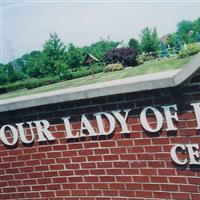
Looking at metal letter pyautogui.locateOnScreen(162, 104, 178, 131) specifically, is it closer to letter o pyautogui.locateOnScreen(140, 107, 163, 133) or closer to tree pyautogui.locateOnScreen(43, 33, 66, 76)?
letter o pyautogui.locateOnScreen(140, 107, 163, 133)

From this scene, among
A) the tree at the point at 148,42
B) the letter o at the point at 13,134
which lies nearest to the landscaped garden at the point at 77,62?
the tree at the point at 148,42

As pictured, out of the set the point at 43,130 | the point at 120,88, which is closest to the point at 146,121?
the point at 120,88

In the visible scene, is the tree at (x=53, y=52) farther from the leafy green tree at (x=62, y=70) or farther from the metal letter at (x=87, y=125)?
the metal letter at (x=87, y=125)

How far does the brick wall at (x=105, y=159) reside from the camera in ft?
12.7

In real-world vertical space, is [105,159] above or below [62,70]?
below

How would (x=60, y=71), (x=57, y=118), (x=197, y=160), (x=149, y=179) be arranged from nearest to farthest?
1. (x=197, y=160)
2. (x=149, y=179)
3. (x=57, y=118)
4. (x=60, y=71)

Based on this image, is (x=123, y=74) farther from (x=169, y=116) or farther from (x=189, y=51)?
(x=169, y=116)

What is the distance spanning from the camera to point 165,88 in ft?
12.6

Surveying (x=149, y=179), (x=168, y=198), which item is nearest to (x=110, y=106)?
(x=149, y=179)

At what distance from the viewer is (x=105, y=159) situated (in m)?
4.29

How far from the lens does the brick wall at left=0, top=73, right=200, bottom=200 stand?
152 inches

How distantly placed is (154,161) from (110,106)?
771 millimetres

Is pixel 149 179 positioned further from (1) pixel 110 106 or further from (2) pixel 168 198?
(1) pixel 110 106

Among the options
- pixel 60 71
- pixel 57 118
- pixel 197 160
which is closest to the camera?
pixel 197 160
